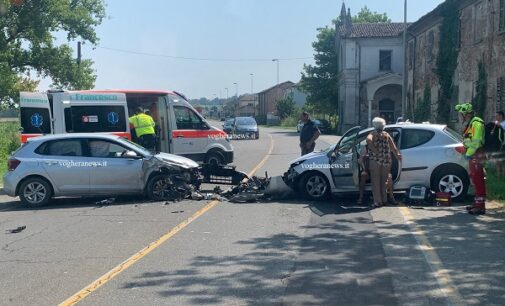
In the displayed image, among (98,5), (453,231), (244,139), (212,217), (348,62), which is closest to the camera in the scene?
(453,231)

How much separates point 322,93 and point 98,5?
86.8 feet

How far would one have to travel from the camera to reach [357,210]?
10.2 meters

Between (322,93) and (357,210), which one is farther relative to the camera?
(322,93)

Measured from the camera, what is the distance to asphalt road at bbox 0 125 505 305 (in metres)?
5.47

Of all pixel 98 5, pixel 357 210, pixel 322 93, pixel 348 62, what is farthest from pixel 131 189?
pixel 322 93

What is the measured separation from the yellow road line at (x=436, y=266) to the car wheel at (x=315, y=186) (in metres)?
2.18

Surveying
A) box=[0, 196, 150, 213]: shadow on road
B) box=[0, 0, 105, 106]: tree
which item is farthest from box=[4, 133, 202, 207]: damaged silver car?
box=[0, 0, 105, 106]: tree

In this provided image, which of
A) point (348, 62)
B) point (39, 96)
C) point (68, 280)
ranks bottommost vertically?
point (68, 280)

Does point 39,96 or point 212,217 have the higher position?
point 39,96

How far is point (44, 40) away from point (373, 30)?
29.6m

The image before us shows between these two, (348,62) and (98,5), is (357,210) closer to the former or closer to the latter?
(98,5)

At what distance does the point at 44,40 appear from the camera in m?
40.5

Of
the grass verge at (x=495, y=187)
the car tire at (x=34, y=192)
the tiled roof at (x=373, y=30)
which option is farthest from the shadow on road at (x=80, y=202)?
the tiled roof at (x=373, y=30)

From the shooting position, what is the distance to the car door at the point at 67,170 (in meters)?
11.4
